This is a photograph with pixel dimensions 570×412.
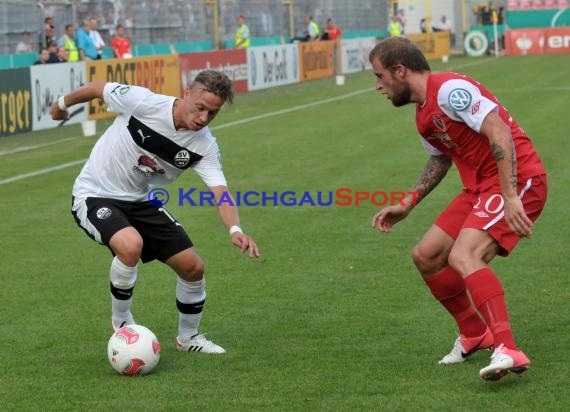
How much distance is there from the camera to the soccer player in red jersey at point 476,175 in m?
5.99

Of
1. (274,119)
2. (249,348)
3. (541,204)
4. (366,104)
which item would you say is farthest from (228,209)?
(366,104)

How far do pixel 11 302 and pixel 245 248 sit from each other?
9.54ft

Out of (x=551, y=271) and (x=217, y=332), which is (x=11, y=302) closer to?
(x=217, y=332)

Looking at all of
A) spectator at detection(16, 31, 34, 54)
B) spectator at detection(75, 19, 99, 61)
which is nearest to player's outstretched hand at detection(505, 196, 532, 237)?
spectator at detection(16, 31, 34, 54)

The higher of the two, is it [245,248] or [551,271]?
[245,248]

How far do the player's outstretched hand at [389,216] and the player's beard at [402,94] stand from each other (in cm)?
89

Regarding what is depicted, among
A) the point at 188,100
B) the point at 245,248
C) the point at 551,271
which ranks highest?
the point at 188,100

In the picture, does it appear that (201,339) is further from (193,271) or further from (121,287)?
(121,287)

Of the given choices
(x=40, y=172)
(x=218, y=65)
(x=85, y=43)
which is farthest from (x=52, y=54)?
(x=40, y=172)

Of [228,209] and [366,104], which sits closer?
[228,209]

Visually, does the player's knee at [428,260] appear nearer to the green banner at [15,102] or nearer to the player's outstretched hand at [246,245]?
the player's outstretched hand at [246,245]

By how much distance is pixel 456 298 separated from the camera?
6.79 meters

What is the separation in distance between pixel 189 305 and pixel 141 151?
3.35 ft

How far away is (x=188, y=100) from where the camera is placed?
264 inches
